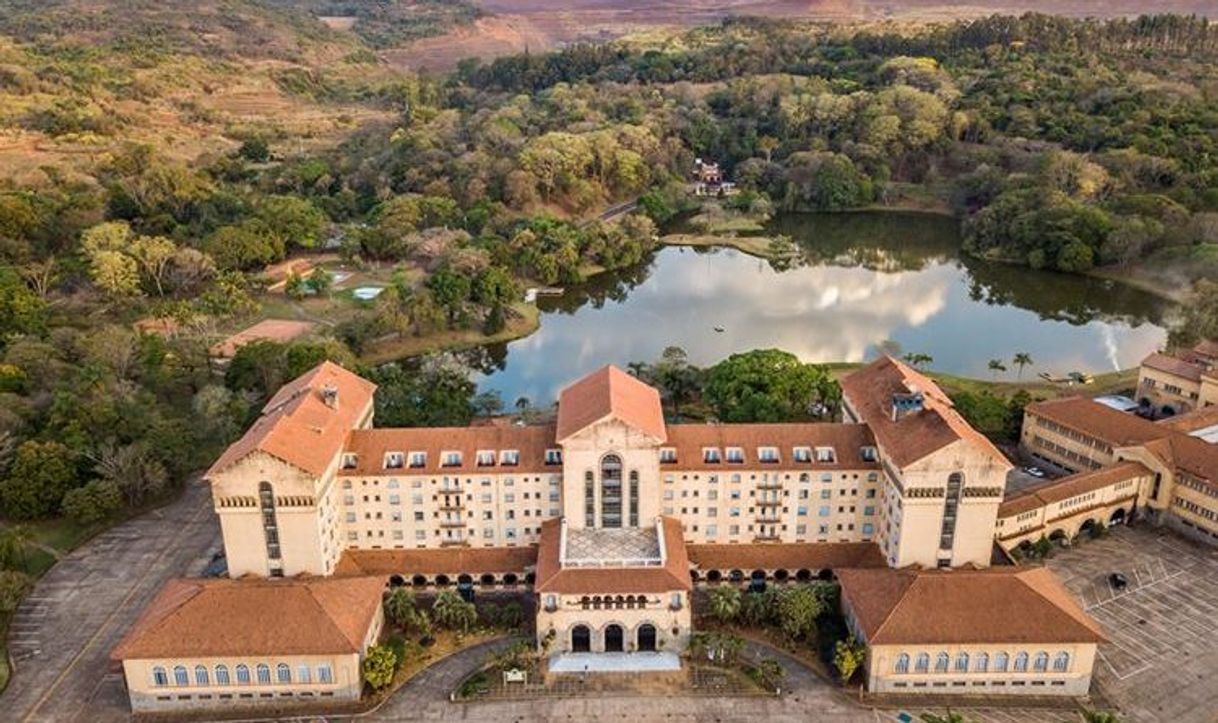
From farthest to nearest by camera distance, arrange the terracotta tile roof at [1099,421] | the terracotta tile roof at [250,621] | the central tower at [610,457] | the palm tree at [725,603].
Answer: the terracotta tile roof at [1099,421] < the central tower at [610,457] < the palm tree at [725,603] < the terracotta tile roof at [250,621]

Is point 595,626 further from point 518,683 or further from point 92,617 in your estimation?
point 92,617

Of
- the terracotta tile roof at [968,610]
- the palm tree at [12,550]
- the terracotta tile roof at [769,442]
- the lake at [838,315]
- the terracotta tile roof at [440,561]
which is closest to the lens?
the terracotta tile roof at [968,610]

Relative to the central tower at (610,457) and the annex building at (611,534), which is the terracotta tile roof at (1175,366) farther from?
the central tower at (610,457)

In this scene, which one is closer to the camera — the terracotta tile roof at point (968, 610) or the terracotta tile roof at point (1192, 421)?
the terracotta tile roof at point (968, 610)

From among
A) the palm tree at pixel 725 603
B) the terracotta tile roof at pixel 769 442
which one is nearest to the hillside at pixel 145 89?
the terracotta tile roof at pixel 769 442

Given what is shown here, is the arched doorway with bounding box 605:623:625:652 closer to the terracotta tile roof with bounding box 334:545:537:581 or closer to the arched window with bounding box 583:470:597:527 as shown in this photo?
the arched window with bounding box 583:470:597:527

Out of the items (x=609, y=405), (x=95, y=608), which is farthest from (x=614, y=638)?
(x=95, y=608)

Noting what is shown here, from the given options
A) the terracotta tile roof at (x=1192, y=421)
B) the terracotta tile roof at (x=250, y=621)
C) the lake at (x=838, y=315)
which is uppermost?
the terracotta tile roof at (x=1192, y=421)
